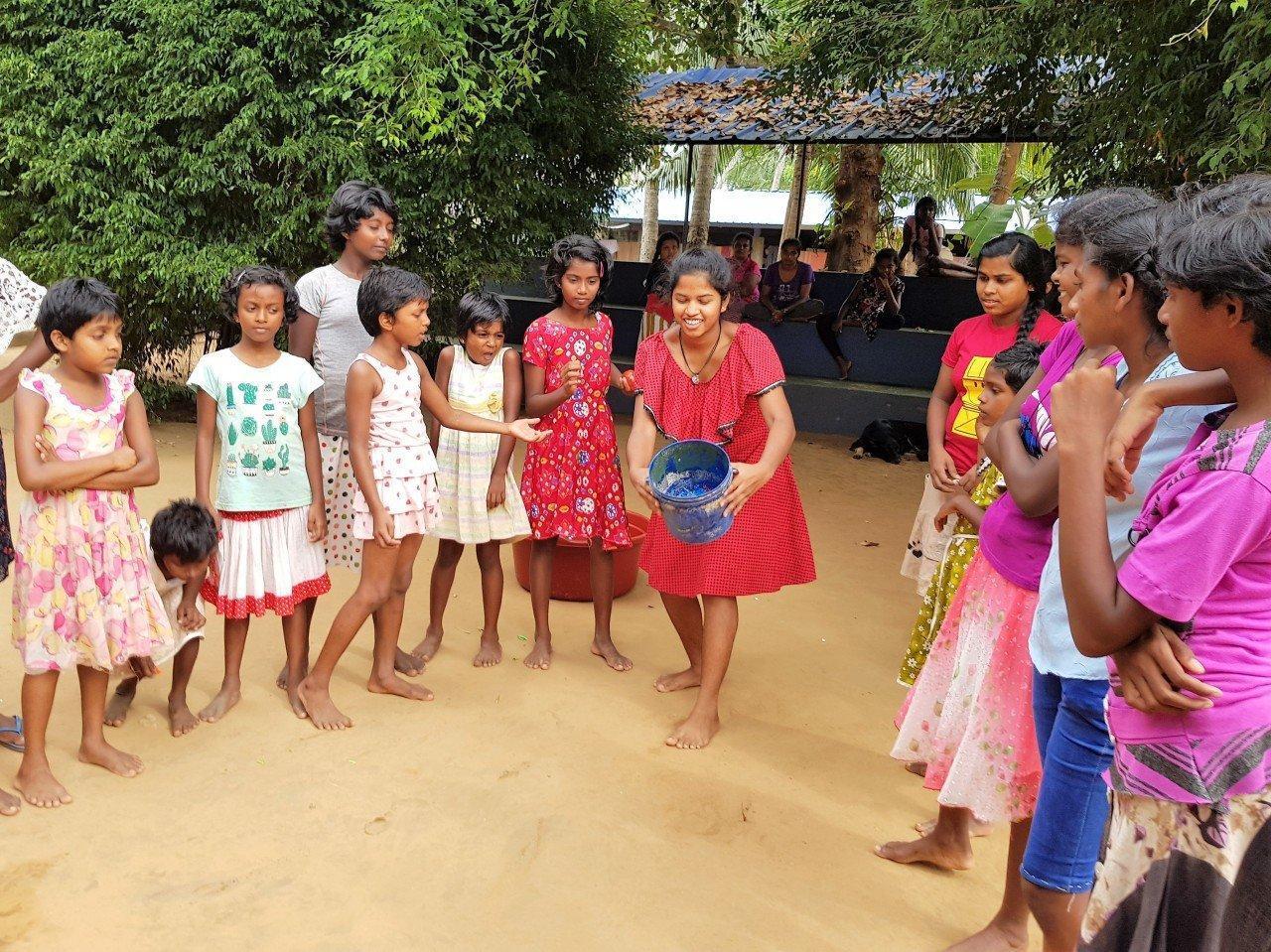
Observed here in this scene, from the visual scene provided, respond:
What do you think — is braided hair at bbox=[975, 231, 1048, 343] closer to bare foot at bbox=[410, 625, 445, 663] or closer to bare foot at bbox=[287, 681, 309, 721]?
bare foot at bbox=[410, 625, 445, 663]

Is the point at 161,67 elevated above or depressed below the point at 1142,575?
above

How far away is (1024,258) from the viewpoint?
350 centimetres

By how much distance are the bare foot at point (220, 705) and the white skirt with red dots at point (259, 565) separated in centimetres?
30

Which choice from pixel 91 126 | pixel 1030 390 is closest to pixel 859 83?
pixel 91 126

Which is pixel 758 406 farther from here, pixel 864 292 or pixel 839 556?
pixel 864 292

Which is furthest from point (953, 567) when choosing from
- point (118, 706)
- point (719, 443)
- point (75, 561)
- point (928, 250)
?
point (928, 250)

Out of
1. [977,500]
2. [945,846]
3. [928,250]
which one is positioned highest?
[928,250]

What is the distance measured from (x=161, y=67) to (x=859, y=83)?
4899 millimetres

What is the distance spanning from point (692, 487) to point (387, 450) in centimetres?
107

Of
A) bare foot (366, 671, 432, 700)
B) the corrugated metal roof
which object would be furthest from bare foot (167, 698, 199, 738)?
the corrugated metal roof

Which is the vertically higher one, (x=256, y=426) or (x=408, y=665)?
(x=256, y=426)

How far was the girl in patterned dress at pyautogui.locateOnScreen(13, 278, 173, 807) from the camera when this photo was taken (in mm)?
2760

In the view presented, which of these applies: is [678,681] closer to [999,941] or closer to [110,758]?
[999,941]

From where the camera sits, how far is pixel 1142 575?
1.39 metres
